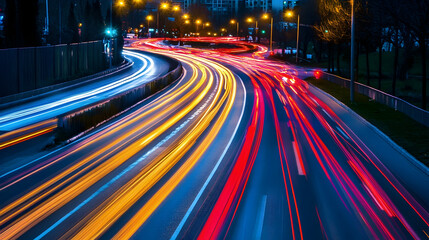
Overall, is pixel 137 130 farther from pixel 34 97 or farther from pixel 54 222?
pixel 34 97

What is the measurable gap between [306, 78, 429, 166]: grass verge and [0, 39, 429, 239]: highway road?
26.0 inches

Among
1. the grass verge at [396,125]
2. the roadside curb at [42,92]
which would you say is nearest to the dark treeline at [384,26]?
the grass verge at [396,125]

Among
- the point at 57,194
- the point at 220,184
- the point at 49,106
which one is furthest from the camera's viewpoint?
the point at 49,106

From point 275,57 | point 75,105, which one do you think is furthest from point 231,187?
point 275,57

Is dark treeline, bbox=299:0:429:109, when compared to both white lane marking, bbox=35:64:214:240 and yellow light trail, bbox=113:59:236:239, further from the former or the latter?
yellow light trail, bbox=113:59:236:239

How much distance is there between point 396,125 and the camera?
1022 inches

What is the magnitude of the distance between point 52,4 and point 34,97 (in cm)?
4048

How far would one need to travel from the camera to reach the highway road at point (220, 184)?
11094 millimetres

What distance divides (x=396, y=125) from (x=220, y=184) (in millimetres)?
14438

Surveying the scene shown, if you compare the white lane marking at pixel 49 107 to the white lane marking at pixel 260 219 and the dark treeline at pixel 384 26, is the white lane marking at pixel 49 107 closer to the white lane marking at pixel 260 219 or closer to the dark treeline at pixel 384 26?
the white lane marking at pixel 260 219

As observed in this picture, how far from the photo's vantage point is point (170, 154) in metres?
19.4

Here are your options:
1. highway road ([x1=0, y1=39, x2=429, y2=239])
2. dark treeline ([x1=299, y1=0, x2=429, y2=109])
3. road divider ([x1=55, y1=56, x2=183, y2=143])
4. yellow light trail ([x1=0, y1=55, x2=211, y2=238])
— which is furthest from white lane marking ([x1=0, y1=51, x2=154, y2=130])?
dark treeline ([x1=299, y1=0, x2=429, y2=109])

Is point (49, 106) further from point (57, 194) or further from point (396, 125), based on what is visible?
point (396, 125)

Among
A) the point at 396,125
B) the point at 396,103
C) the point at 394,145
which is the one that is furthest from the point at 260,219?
the point at 396,103
